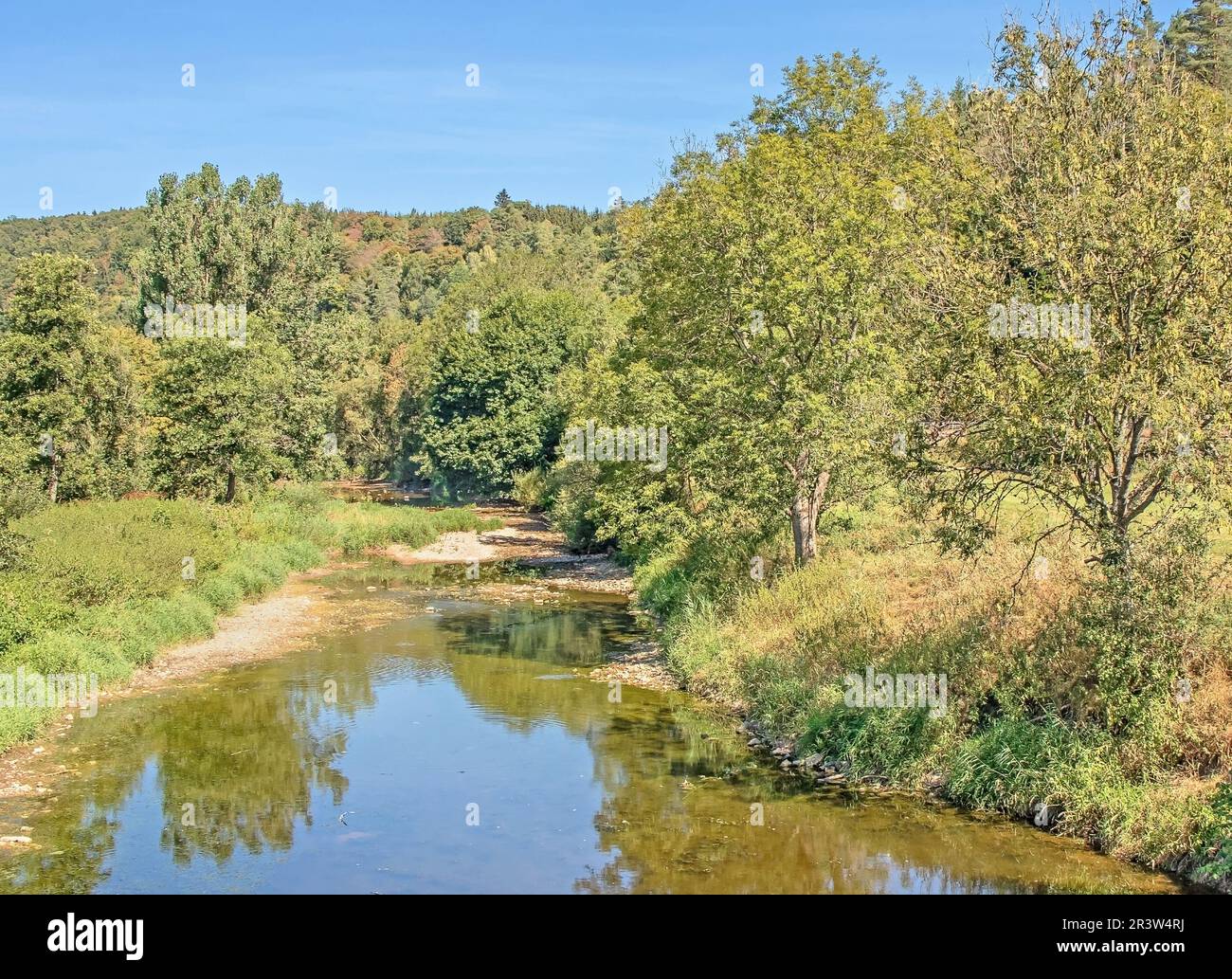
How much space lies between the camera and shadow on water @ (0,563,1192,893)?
15289 millimetres

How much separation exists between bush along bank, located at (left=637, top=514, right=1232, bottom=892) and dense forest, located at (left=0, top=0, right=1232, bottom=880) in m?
0.07

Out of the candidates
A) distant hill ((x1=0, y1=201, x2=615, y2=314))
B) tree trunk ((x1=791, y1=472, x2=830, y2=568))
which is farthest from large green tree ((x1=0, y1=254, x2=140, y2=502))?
distant hill ((x1=0, y1=201, x2=615, y2=314))

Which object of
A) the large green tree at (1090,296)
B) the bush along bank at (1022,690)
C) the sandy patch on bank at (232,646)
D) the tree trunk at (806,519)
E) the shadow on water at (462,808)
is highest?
the large green tree at (1090,296)

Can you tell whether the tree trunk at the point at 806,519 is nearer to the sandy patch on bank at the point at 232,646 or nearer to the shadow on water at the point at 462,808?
the shadow on water at the point at 462,808

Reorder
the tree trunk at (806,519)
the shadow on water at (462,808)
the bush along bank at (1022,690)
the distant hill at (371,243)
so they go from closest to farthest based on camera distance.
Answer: the shadow on water at (462,808), the bush along bank at (1022,690), the tree trunk at (806,519), the distant hill at (371,243)

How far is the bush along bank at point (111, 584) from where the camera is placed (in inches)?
928

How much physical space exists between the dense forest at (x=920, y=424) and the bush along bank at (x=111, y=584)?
74cm

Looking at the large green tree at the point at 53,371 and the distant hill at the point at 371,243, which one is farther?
the distant hill at the point at 371,243

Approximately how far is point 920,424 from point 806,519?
1123 centimetres

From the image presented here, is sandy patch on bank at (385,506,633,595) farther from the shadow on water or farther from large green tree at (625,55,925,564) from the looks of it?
the shadow on water

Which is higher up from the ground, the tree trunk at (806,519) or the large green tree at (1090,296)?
the large green tree at (1090,296)

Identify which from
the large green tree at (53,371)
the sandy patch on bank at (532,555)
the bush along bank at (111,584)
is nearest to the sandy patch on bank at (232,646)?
the bush along bank at (111,584)

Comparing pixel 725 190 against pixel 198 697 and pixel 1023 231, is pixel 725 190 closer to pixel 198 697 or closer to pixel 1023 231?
pixel 1023 231

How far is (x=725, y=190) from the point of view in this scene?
30.4 metres
